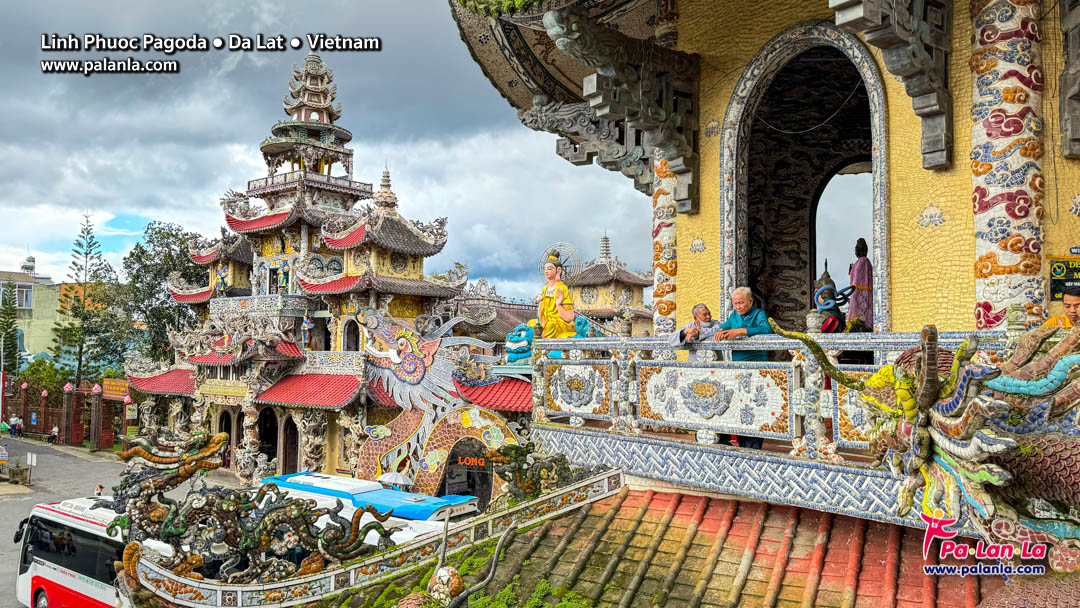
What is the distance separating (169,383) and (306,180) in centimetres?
1098

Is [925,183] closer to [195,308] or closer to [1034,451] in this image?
[1034,451]

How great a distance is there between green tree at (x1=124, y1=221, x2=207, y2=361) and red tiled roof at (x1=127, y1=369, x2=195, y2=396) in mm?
5132

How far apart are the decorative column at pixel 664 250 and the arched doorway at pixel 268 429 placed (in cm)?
2419

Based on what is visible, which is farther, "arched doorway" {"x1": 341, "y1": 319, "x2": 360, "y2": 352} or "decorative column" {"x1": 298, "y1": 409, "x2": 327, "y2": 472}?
"arched doorway" {"x1": 341, "y1": 319, "x2": 360, "y2": 352}

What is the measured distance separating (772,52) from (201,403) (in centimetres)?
2953

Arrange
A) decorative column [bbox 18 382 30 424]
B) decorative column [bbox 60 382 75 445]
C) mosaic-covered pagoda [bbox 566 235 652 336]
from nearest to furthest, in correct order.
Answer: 1. decorative column [bbox 60 382 75 445]
2. decorative column [bbox 18 382 30 424]
3. mosaic-covered pagoda [bbox 566 235 652 336]

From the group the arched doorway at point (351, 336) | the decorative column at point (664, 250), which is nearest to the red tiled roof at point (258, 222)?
the arched doorway at point (351, 336)

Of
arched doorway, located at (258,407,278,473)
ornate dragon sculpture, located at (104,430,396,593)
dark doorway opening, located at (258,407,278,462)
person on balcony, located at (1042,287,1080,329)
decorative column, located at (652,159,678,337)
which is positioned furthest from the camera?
dark doorway opening, located at (258,407,278,462)

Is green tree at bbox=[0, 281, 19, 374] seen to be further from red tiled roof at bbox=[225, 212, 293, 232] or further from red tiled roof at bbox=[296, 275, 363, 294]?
red tiled roof at bbox=[296, 275, 363, 294]

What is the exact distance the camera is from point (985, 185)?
616cm

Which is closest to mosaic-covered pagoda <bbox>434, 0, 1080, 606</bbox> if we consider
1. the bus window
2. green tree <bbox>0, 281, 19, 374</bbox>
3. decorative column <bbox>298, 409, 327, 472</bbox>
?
the bus window

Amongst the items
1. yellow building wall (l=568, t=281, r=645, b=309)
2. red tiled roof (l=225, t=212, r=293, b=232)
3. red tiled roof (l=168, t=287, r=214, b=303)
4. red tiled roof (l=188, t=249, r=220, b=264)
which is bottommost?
red tiled roof (l=168, t=287, r=214, b=303)

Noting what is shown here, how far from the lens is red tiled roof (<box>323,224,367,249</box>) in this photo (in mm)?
30172

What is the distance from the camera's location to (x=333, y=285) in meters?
30.4
